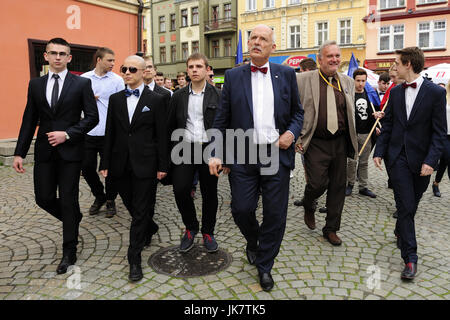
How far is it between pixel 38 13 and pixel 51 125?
837cm

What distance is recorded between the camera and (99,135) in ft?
18.0

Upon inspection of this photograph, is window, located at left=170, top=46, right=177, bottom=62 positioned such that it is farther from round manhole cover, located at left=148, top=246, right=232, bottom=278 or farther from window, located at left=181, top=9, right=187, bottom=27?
round manhole cover, located at left=148, top=246, right=232, bottom=278

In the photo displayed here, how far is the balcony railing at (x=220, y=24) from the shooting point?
120 feet

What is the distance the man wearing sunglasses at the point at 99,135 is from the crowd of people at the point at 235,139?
1469 mm

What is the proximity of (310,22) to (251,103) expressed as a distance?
31355 mm

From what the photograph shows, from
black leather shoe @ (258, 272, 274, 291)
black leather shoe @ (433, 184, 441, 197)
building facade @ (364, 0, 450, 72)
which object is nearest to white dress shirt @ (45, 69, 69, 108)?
black leather shoe @ (258, 272, 274, 291)

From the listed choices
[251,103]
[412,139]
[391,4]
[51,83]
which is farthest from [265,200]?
[391,4]

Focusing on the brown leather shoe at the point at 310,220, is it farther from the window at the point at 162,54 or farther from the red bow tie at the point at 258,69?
the window at the point at 162,54

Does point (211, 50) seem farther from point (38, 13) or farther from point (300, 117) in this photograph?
point (300, 117)

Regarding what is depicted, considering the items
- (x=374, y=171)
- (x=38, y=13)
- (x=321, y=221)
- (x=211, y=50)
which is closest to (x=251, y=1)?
(x=211, y=50)

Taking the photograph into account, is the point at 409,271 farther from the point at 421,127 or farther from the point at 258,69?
the point at 258,69

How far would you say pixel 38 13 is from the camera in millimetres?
10508

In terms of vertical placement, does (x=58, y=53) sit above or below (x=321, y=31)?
below

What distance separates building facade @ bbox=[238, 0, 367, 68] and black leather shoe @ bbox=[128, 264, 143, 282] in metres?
26.4
